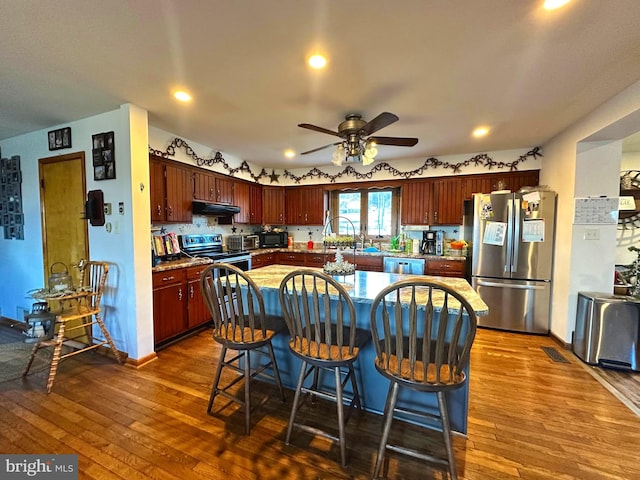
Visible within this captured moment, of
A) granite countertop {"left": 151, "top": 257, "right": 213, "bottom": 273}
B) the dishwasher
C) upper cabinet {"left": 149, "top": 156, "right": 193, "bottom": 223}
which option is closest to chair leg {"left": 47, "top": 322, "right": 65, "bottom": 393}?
granite countertop {"left": 151, "top": 257, "right": 213, "bottom": 273}

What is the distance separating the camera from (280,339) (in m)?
2.31

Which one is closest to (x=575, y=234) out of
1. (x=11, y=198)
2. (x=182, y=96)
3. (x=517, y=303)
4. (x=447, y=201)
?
(x=517, y=303)

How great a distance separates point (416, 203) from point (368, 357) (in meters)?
3.22

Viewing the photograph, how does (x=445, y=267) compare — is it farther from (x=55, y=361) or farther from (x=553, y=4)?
(x=55, y=361)

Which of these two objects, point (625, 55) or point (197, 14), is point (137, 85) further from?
point (625, 55)

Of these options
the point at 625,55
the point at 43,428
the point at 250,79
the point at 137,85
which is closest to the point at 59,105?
the point at 137,85

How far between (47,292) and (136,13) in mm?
2511

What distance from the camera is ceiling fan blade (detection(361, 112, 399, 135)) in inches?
76.5

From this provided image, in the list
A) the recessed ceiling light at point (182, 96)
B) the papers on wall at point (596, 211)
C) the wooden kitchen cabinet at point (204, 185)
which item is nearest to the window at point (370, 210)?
the wooden kitchen cabinet at point (204, 185)

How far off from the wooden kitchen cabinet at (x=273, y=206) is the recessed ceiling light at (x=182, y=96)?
283 centimetres

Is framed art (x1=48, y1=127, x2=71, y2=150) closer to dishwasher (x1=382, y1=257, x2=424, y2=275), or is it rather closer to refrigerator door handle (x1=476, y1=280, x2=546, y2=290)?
dishwasher (x1=382, y1=257, x2=424, y2=275)

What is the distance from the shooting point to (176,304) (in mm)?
3146

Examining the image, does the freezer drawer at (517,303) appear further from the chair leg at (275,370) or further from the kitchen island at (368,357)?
the chair leg at (275,370)

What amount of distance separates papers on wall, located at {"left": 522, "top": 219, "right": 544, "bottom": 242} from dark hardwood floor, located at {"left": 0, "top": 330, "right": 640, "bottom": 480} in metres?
1.51
